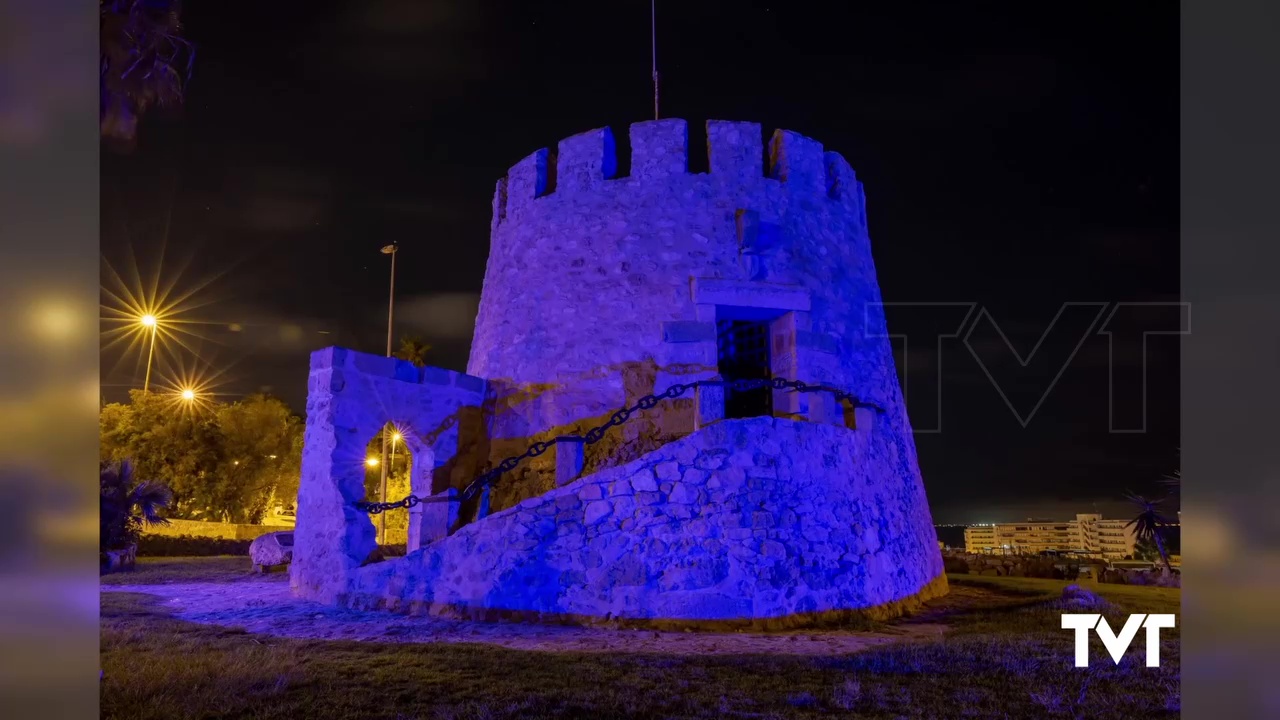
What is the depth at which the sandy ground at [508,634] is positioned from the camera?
7387 millimetres

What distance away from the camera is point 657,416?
11086 millimetres

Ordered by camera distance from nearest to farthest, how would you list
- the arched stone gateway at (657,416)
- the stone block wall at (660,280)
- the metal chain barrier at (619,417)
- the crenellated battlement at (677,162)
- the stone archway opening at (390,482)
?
the arched stone gateway at (657,416)
the metal chain barrier at (619,417)
the stone block wall at (660,280)
the crenellated battlement at (677,162)
the stone archway opening at (390,482)

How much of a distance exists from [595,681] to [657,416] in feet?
18.3

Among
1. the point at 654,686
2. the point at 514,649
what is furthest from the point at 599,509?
the point at 654,686

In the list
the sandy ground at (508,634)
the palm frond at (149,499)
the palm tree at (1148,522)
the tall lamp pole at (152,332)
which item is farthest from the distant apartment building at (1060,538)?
the tall lamp pole at (152,332)

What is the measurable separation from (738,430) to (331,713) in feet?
17.8

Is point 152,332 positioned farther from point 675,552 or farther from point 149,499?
point 675,552

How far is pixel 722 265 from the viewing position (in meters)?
11.5

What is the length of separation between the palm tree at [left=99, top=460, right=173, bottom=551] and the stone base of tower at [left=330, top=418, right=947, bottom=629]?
7.55m

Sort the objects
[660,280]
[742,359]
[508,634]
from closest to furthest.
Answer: [508,634]
[660,280]
[742,359]

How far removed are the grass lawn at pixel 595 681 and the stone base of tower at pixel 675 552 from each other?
178 cm

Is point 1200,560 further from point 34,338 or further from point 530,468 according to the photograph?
point 530,468

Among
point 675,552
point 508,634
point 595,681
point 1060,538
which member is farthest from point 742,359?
point 1060,538

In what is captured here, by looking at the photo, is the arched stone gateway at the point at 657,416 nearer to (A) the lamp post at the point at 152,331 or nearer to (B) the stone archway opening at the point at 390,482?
(B) the stone archway opening at the point at 390,482
